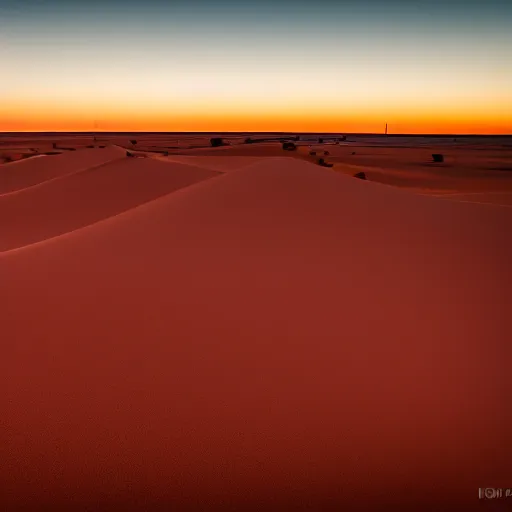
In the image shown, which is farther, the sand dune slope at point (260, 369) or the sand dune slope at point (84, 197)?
the sand dune slope at point (84, 197)

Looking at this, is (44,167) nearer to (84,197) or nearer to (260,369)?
(84,197)

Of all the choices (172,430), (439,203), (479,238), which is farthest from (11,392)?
(439,203)

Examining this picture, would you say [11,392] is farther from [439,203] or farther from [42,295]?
[439,203]

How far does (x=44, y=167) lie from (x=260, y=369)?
3568 cm

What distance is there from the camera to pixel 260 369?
163 inches

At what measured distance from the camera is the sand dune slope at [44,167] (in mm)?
31547

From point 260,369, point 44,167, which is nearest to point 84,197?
point 260,369

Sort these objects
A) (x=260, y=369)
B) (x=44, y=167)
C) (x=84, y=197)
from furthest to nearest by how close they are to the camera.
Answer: (x=44, y=167) < (x=84, y=197) < (x=260, y=369)

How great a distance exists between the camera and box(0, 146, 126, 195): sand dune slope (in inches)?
1242

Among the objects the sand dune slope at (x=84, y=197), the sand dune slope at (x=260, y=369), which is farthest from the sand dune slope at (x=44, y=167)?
the sand dune slope at (x=260, y=369)

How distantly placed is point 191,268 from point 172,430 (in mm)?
2741

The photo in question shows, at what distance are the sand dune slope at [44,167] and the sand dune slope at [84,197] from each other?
8.77 meters

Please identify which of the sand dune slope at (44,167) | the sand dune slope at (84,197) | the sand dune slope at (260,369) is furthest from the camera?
the sand dune slope at (44,167)

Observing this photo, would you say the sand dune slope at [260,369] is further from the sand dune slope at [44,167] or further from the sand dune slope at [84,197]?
the sand dune slope at [44,167]
